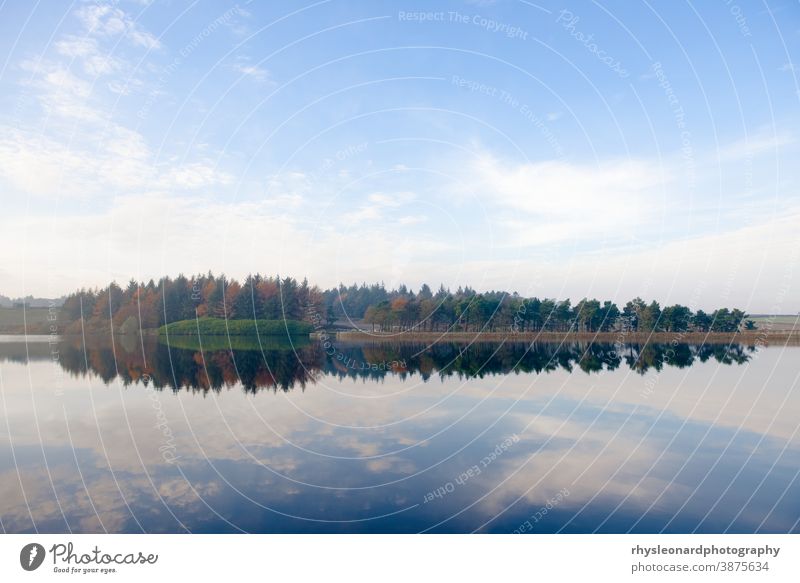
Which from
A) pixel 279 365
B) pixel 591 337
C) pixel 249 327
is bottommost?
pixel 591 337

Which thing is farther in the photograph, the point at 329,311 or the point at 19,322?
the point at 329,311

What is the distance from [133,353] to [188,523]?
109ft

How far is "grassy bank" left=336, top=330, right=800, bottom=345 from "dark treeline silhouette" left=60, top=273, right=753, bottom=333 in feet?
5.46

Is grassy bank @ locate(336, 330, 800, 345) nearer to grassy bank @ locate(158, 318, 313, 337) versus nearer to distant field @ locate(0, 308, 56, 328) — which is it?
grassy bank @ locate(158, 318, 313, 337)

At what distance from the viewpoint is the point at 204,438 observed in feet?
45.5

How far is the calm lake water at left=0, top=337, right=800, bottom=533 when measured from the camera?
8.91m

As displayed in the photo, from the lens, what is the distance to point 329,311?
237ft

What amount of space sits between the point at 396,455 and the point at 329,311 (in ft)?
199

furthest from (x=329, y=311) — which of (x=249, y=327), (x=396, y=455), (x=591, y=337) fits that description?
(x=396, y=455)

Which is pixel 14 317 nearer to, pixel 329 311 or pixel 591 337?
pixel 329 311

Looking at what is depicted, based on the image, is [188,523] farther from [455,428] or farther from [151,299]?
[151,299]

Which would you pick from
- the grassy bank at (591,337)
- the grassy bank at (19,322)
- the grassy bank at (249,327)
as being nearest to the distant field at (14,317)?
the grassy bank at (19,322)

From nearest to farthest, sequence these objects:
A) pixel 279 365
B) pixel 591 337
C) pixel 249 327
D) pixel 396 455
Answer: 1. pixel 396 455
2. pixel 279 365
3. pixel 249 327
4. pixel 591 337

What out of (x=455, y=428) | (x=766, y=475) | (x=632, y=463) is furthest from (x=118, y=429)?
(x=766, y=475)
